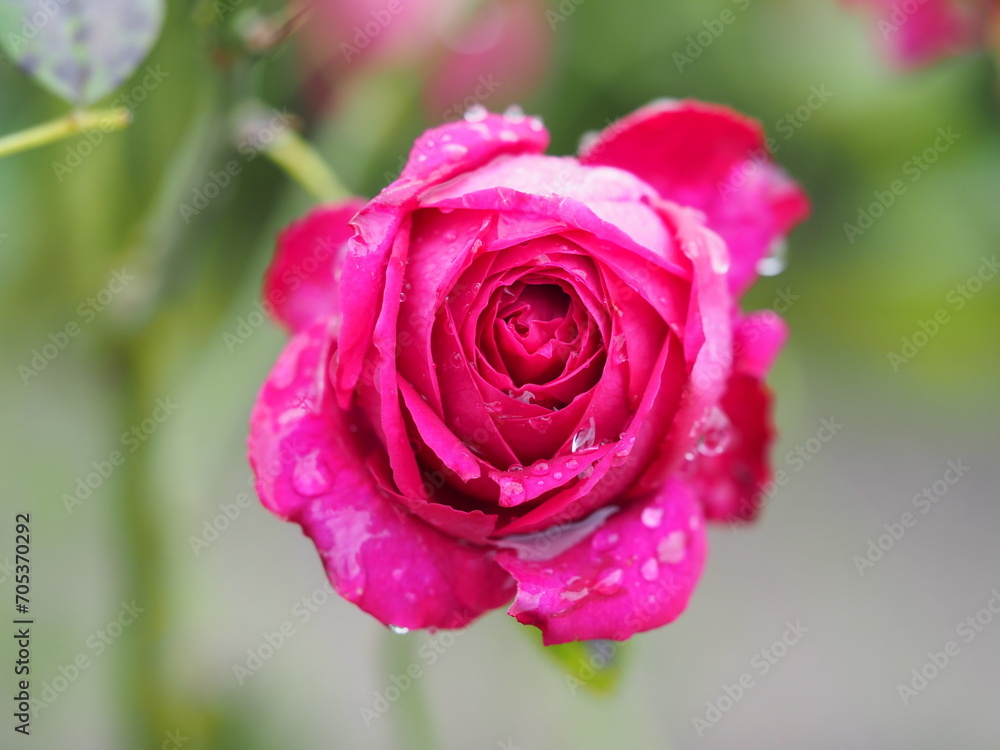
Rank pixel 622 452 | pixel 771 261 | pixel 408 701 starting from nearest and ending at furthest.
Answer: pixel 622 452 < pixel 771 261 < pixel 408 701

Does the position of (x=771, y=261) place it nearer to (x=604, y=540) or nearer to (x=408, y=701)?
(x=604, y=540)

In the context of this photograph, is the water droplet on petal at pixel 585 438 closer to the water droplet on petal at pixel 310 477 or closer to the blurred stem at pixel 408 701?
the water droplet on petal at pixel 310 477

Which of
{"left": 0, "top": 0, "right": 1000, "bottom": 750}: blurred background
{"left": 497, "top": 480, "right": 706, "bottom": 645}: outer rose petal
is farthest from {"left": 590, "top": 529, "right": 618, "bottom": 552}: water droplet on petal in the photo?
{"left": 0, "top": 0, "right": 1000, "bottom": 750}: blurred background

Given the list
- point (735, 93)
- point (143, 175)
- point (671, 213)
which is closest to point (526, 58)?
point (735, 93)

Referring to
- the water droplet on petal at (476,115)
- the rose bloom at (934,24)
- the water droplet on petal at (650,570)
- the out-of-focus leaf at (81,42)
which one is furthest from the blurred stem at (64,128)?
the rose bloom at (934,24)

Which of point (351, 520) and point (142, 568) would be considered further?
point (142, 568)

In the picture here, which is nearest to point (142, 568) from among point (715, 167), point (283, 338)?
point (283, 338)
